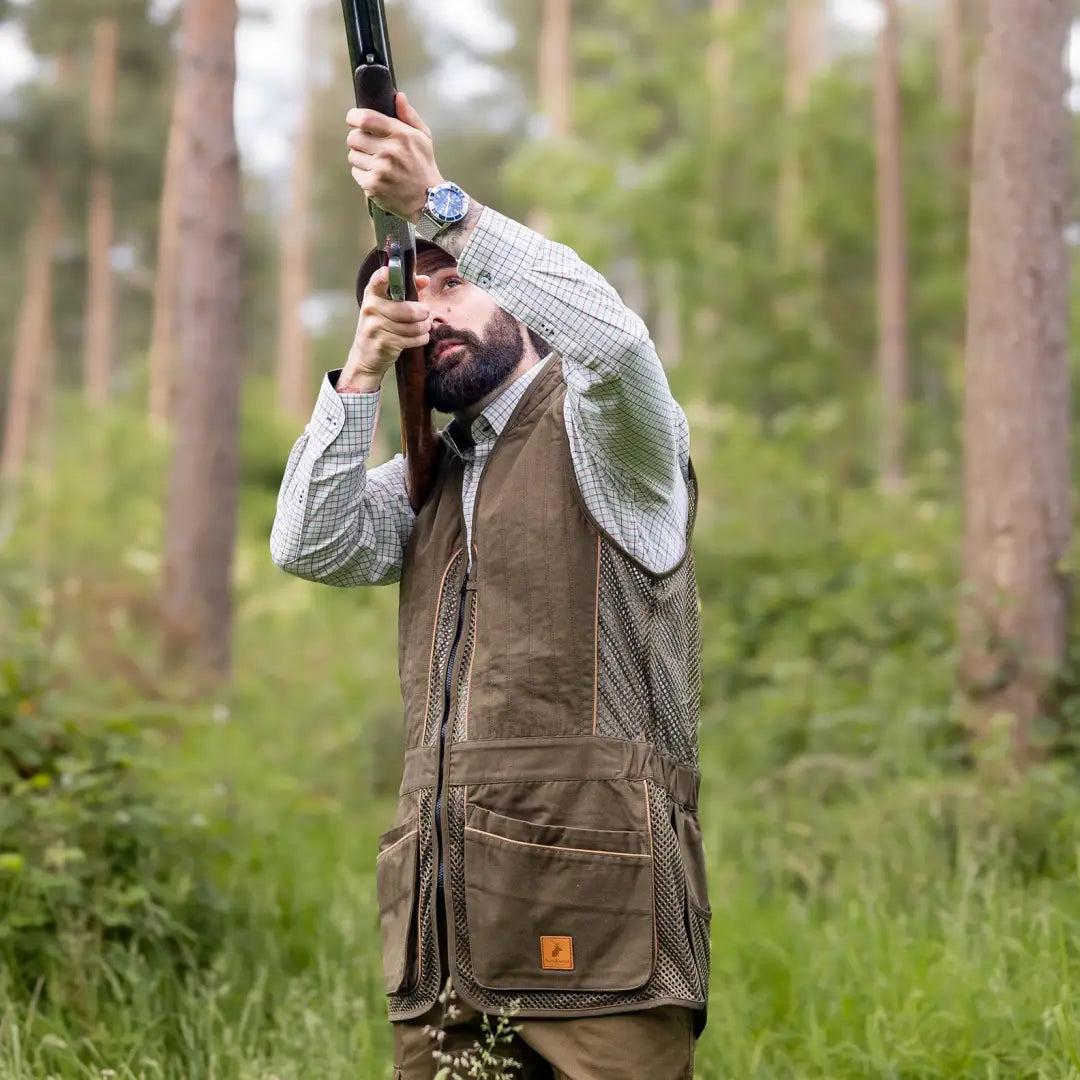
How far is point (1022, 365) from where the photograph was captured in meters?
6.32

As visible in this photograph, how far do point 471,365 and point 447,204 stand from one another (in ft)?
1.54

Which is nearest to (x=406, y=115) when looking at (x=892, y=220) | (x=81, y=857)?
(x=81, y=857)

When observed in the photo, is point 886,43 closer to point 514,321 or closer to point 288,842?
point 288,842

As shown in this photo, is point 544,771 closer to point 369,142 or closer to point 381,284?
point 381,284

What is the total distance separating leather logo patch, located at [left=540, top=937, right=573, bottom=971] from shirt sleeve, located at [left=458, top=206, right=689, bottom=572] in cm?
76

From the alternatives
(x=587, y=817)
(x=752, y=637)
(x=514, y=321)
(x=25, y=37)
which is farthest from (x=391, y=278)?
(x=25, y=37)

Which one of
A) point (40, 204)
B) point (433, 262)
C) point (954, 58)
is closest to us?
point (433, 262)

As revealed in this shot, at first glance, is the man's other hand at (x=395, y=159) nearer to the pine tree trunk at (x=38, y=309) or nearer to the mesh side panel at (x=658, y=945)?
the mesh side panel at (x=658, y=945)

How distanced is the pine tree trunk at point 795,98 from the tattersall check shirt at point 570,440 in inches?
721

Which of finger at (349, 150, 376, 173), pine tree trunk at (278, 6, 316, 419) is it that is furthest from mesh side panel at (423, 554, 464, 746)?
pine tree trunk at (278, 6, 316, 419)

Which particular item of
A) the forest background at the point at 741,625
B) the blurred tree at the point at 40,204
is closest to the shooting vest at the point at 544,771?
the forest background at the point at 741,625

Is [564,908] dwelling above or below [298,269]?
below

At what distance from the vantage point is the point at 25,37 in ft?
89.5

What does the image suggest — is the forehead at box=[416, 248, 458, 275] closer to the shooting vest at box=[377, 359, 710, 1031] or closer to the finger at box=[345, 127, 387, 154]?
the shooting vest at box=[377, 359, 710, 1031]
